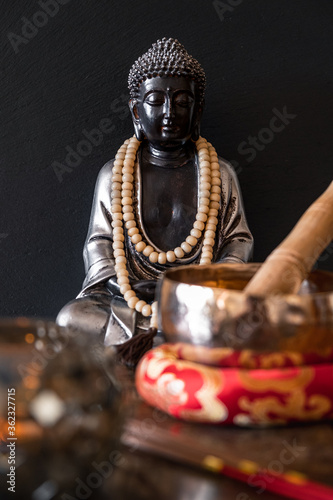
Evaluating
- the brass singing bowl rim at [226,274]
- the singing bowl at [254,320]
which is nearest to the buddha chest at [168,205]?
the brass singing bowl rim at [226,274]

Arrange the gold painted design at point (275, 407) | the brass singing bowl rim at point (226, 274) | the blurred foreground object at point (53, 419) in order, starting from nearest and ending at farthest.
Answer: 1. the blurred foreground object at point (53, 419)
2. the gold painted design at point (275, 407)
3. the brass singing bowl rim at point (226, 274)

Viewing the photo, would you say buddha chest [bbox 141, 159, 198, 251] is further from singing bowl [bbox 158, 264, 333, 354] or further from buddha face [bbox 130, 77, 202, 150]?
singing bowl [bbox 158, 264, 333, 354]

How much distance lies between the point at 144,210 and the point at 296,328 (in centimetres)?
134

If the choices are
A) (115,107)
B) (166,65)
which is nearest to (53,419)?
Answer: (166,65)

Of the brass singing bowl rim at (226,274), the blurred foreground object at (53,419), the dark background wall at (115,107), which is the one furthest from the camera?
the dark background wall at (115,107)

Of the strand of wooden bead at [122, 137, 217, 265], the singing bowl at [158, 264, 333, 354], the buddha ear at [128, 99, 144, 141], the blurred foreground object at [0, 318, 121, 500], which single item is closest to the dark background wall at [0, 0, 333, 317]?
the buddha ear at [128, 99, 144, 141]

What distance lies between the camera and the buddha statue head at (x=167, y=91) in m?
1.78

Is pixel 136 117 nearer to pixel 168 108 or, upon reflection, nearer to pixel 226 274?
pixel 168 108

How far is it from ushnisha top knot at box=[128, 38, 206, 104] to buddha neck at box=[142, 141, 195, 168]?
20 cm

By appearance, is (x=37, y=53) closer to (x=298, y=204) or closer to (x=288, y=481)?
(x=298, y=204)

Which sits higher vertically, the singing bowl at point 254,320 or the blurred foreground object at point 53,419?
the blurred foreground object at point 53,419

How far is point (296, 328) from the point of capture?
20.9 inches

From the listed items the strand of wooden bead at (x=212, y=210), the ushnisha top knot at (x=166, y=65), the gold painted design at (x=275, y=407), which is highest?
the ushnisha top knot at (x=166, y=65)

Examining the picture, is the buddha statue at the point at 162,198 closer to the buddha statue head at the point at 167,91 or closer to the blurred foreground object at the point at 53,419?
the buddha statue head at the point at 167,91
